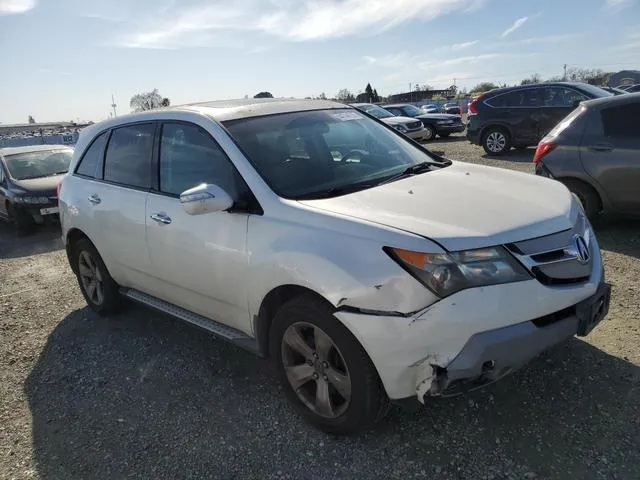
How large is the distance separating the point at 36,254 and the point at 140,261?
499 cm

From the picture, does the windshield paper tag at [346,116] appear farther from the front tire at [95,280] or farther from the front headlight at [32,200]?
the front headlight at [32,200]

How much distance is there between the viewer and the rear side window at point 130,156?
3.96 m

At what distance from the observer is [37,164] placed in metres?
10.4

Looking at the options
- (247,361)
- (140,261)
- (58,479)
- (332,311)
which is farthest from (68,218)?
(332,311)

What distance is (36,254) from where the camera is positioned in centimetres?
799

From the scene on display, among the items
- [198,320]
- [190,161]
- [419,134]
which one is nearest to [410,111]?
[419,134]

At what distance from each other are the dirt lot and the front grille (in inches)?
17.7

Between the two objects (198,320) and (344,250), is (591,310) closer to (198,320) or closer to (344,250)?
(344,250)

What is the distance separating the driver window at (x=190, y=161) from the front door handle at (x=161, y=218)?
17 cm

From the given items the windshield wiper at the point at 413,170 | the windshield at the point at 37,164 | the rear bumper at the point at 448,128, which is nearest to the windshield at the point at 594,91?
the rear bumper at the point at 448,128

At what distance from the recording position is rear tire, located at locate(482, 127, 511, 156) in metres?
13.6

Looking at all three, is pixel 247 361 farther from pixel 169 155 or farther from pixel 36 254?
pixel 36 254

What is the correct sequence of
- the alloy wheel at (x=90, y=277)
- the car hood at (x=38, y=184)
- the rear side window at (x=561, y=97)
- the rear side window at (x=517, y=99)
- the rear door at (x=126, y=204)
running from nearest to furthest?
the rear door at (x=126, y=204)
the alloy wheel at (x=90, y=277)
the car hood at (x=38, y=184)
the rear side window at (x=561, y=97)
the rear side window at (x=517, y=99)

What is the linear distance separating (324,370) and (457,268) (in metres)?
0.94
